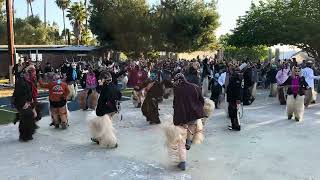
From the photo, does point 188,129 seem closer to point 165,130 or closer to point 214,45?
point 165,130

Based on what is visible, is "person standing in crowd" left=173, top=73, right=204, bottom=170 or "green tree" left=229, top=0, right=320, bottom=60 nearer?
"person standing in crowd" left=173, top=73, right=204, bottom=170

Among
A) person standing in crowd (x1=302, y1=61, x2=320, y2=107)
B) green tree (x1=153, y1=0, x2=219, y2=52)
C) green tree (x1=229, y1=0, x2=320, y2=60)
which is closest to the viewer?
person standing in crowd (x1=302, y1=61, x2=320, y2=107)

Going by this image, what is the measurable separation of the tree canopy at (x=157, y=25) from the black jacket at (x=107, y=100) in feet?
108

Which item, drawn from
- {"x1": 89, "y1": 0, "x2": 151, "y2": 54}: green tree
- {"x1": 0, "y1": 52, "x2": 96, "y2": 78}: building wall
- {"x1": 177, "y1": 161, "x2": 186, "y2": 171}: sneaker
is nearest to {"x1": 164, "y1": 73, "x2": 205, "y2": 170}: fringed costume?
{"x1": 177, "y1": 161, "x2": 186, "y2": 171}: sneaker

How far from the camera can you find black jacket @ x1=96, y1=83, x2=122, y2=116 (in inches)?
382

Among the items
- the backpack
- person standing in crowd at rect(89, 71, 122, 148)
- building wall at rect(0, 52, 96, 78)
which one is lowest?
person standing in crowd at rect(89, 71, 122, 148)

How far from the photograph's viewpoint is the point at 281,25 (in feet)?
82.4

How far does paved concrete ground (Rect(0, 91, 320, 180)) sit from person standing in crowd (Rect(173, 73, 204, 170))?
47cm

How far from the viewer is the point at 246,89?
17.2 metres

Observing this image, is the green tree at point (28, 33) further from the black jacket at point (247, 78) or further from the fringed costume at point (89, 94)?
the black jacket at point (247, 78)

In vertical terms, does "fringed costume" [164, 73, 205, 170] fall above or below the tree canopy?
below

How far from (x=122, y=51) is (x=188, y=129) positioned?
3764 cm

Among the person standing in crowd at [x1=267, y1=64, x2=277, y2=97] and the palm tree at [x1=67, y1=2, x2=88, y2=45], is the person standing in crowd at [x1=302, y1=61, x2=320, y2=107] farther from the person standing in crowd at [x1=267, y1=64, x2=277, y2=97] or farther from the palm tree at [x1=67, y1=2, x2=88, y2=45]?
the palm tree at [x1=67, y1=2, x2=88, y2=45]

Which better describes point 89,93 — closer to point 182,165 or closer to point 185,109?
point 185,109
